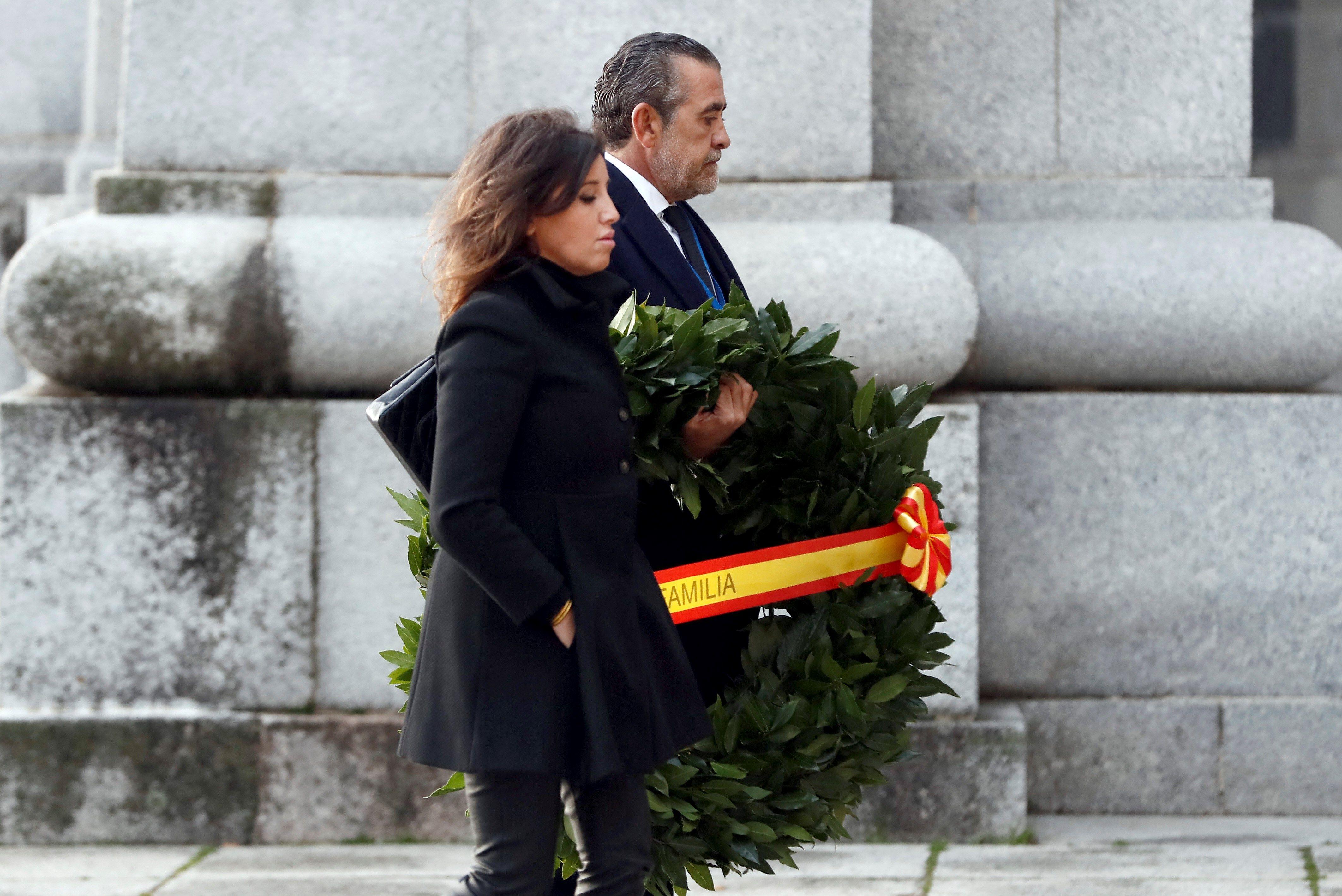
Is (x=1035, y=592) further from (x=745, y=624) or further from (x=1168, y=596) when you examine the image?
(x=745, y=624)

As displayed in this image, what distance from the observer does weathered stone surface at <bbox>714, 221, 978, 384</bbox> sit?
4559 millimetres

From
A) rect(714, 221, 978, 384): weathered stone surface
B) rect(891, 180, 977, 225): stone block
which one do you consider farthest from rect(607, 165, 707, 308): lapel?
rect(891, 180, 977, 225): stone block

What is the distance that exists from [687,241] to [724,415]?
57 cm

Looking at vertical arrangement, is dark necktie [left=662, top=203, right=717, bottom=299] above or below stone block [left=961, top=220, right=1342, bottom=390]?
below

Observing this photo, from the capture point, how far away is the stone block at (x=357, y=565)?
457 centimetres

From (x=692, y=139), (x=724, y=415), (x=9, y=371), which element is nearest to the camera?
(x=724, y=415)

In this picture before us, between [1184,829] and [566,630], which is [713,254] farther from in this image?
[1184,829]

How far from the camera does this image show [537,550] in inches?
93.7

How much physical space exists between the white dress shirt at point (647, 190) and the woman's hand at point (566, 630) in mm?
989

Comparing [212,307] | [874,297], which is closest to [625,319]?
[874,297]

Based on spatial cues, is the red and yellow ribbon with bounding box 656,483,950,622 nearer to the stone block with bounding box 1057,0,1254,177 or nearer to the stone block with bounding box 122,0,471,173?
the stone block with bounding box 122,0,471,173

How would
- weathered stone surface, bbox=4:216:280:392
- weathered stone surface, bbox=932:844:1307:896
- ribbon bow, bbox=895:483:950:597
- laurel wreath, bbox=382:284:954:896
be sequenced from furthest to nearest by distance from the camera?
weathered stone surface, bbox=4:216:280:392
weathered stone surface, bbox=932:844:1307:896
ribbon bow, bbox=895:483:950:597
laurel wreath, bbox=382:284:954:896

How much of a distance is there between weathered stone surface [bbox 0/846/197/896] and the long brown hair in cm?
241

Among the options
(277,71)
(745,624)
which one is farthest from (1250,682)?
(277,71)
